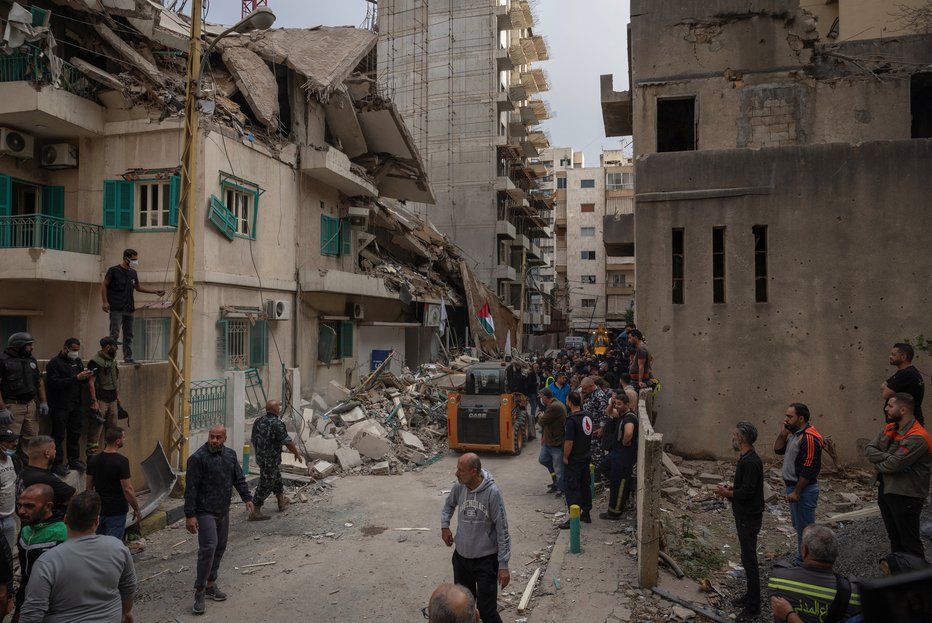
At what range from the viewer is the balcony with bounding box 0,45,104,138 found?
10.9 m

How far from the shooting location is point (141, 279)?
1193 centimetres

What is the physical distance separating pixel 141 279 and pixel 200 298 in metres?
1.37

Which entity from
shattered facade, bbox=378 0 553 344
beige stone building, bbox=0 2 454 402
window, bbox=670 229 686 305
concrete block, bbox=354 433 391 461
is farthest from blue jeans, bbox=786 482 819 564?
shattered facade, bbox=378 0 553 344

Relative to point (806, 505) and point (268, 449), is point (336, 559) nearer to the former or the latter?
point (268, 449)

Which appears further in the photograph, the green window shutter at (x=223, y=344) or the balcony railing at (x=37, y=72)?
the green window shutter at (x=223, y=344)

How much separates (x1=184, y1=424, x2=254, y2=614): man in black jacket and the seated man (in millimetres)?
4928

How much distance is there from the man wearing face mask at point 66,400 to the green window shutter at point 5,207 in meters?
5.85

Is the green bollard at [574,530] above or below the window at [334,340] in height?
below

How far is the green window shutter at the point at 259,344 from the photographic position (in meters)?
13.6

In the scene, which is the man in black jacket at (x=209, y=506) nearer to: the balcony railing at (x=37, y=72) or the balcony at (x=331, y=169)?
the balcony railing at (x=37, y=72)

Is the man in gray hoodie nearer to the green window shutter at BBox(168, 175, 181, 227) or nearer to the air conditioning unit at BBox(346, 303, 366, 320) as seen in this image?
the green window shutter at BBox(168, 175, 181, 227)

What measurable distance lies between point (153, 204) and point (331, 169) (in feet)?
15.3

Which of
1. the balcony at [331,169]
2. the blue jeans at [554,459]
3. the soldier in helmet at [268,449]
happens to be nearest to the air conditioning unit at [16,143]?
the balcony at [331,169]

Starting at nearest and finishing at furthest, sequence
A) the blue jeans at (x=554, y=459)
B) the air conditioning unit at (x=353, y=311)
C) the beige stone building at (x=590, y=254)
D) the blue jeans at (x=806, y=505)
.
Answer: the blue jeans at (x=806, y=505)
the blue jeans at (x=554, y=459)
the air conditioning unit at (x=353, y=311)
the beige stone building at (x=590, y=254)
